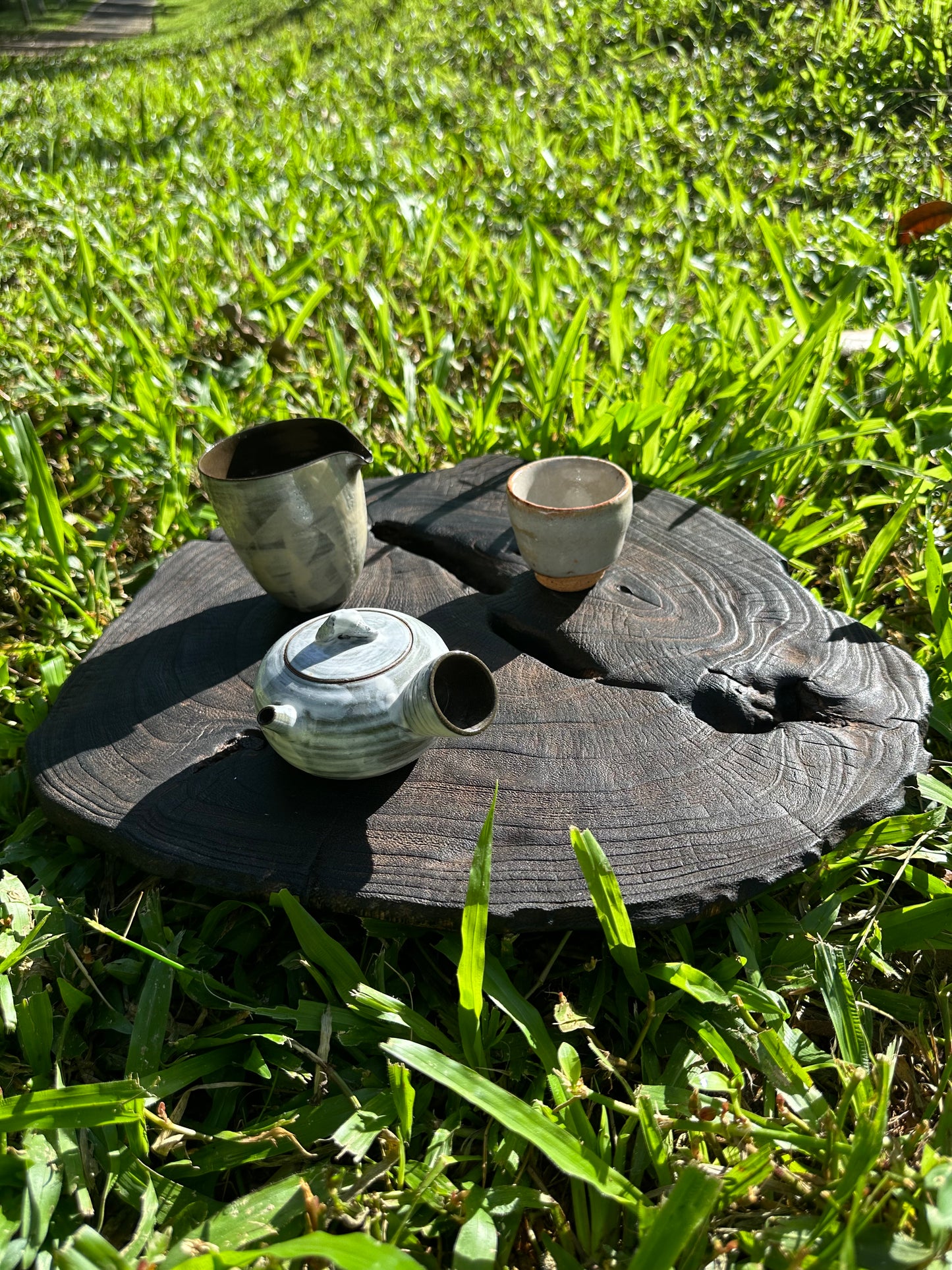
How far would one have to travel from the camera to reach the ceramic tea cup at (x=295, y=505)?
1562mm

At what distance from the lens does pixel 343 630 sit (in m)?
Answer: 1.36

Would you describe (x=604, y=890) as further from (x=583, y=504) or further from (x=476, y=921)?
(x=583, y=504)

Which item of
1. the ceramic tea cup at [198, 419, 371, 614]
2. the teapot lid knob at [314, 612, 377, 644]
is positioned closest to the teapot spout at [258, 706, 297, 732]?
the teapot lid knob at [314, 612, 377, 644]

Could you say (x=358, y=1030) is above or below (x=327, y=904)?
below

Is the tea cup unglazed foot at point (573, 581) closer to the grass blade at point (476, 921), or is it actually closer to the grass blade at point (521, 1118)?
the grass blade at point (476, 921)

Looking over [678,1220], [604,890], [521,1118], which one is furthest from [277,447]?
[678,1220]

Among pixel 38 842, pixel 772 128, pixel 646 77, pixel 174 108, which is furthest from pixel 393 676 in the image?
pixel 174 108

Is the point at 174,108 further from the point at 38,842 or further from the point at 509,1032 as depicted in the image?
the point at 509,1032

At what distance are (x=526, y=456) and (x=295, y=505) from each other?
0.88m

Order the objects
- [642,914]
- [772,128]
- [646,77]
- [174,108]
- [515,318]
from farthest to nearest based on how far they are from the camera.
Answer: [174,108] < [646,77] < [772,128] < [515,318] < [642,914]

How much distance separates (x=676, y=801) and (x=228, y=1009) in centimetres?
75

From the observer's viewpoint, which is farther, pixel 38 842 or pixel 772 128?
pixel 772 128

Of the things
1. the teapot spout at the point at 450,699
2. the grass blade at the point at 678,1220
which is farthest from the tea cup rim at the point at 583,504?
the grass blade at the point at 678,1220

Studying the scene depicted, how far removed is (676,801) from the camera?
132cm
